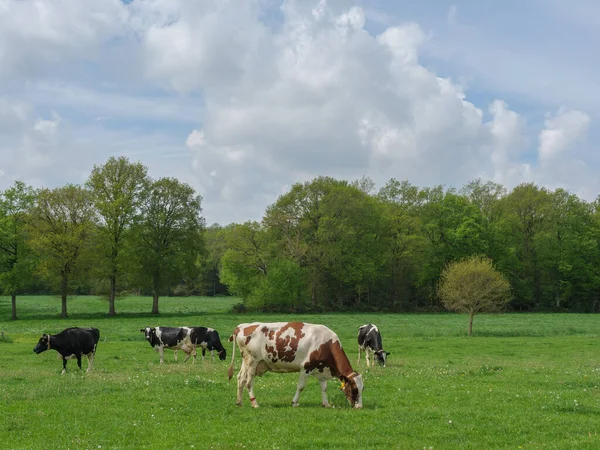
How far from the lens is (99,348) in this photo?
3369cm

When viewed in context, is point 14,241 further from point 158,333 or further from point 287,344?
point 287,344

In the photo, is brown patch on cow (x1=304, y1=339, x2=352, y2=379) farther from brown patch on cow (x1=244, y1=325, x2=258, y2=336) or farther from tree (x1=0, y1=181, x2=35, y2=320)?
tree (x1=0, y1=181, x2=35, y2=320)

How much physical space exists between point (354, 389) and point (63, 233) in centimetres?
5488

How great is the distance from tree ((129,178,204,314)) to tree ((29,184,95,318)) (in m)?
6.03

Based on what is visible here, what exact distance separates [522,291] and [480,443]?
86.4 meters

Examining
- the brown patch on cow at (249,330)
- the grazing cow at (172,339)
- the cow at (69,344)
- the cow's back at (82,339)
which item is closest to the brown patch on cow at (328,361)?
the brown patch on cow at (249,330)

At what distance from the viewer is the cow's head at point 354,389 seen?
573 inches

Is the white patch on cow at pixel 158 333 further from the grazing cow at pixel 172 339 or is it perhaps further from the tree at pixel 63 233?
the tree at pixel 63 233

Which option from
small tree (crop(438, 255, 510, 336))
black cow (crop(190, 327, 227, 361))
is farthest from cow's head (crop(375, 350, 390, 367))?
small tree (crop(438, 255, 510, 336))

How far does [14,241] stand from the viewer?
63.0m

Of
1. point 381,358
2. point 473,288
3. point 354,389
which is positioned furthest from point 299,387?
point 473,288

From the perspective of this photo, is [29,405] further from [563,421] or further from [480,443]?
[563,421]

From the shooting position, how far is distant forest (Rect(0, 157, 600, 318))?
6309 centimetres

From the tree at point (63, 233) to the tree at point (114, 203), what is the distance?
1.42m
